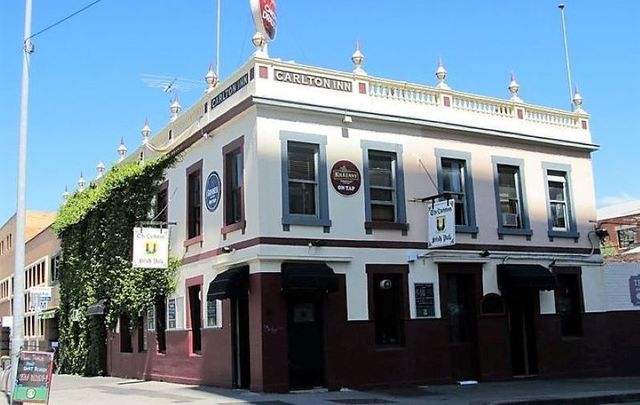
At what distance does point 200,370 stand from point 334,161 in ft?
22.4

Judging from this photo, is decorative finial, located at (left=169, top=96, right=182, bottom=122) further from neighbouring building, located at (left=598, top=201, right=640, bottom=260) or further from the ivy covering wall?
neighbouring building, located at (left=598, top=201, right=640, bottom=260)

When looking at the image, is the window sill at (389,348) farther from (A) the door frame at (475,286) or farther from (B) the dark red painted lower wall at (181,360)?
(B) the dark red painted lower wall at (181,360)

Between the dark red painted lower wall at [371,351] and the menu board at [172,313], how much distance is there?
33cm

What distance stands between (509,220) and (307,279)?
7.71m

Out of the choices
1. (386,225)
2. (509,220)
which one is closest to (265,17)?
(386,225)

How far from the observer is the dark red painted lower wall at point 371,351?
1820 centimetres

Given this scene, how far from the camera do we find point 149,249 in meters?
21.3

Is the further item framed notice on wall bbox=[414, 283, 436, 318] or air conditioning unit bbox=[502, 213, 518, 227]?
air conditioning unit bbox=[502, 213, 518, 227]

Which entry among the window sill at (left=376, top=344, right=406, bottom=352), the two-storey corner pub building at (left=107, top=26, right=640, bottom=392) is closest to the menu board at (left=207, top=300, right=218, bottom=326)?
the two-storey corner pub building at (left=107, top=26, right=640, bottom=392)

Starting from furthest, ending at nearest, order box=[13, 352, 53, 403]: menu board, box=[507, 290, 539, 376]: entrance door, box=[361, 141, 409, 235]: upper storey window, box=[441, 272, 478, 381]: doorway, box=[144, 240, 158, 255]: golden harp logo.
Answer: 1. box=[507, 290, 539, 376]: entrance door
2. box=[144, 240, 158, 255]: golden harp logo
3. box=[441, 272, 478, 381]: doorway
4. box=[361, 141, 409, 235]: upper storey window
5. box=[13, 352, 53, 403]: menu board

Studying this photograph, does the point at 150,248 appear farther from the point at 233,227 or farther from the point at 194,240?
the point at 233,227

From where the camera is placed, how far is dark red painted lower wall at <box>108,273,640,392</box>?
1820cm

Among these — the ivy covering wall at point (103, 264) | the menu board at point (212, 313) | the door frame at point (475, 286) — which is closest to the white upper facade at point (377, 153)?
the door frame at point (475, 286)

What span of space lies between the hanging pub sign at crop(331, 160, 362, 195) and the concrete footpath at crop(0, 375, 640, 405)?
5.04 metres
